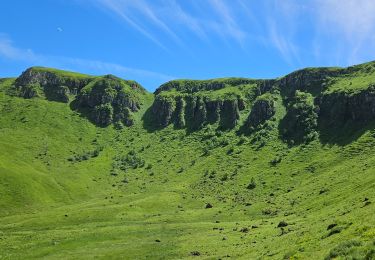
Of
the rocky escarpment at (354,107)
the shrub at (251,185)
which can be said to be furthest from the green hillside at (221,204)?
the shrub at (251,185)

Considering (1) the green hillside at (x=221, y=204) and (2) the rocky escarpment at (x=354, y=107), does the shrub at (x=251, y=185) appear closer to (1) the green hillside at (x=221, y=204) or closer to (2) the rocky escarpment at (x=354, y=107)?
(1) the green hillside at (x=221, y=204)

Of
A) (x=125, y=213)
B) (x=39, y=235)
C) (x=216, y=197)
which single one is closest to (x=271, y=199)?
(x=216, y=197)

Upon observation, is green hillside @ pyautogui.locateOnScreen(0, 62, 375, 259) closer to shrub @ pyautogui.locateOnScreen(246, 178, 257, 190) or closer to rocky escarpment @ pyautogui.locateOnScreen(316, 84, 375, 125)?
rocky escarpment @ pyautogui.locateOnScreen(316, 84, 375, 125)

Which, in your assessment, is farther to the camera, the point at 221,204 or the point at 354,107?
the point at 354,107

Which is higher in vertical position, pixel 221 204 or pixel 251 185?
pixel 251 185

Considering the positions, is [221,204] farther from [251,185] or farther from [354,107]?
[354,107]

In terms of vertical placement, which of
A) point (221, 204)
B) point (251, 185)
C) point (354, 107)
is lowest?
point (221, 204)

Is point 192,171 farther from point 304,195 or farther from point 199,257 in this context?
point 199,257

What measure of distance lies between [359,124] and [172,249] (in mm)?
128113

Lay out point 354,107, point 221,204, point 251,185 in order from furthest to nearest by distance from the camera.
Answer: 1. point 354,107
2. point 251,185
3. point 221,204

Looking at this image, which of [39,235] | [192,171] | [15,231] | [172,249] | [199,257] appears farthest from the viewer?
[192,171]

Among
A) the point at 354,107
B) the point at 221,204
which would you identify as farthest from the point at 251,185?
the point at 354,107

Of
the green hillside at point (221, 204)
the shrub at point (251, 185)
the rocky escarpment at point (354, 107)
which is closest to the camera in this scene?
the green hillside at point (221, 204)

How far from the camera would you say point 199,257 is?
67250 mm
